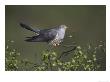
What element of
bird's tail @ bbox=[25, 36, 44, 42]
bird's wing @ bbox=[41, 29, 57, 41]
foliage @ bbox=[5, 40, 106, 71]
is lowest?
foliage @ bbox=[5, 40, 106, 71]

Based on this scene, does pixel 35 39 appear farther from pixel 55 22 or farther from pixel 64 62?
pixel 64 62

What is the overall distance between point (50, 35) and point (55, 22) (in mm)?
147

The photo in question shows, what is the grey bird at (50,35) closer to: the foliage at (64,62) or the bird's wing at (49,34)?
the bird's wing at (49,34)

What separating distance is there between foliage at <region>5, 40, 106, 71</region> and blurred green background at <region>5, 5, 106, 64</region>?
6cm

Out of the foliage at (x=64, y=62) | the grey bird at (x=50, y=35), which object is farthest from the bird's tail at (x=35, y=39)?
the foliage at (x=64, y=62)

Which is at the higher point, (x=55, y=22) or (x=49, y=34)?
(x=55, y=22)

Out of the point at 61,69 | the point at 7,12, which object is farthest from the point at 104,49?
the point at 7,12

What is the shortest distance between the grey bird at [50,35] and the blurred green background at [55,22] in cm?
4

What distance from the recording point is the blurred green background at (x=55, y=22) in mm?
4422

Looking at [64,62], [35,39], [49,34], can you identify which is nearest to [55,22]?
[49,34]

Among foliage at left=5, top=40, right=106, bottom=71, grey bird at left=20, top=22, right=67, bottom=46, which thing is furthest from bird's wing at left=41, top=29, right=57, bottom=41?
foliage at left=5, top=40, right=106, bottom=71

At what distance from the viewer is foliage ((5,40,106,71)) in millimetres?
4430

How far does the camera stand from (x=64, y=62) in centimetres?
444

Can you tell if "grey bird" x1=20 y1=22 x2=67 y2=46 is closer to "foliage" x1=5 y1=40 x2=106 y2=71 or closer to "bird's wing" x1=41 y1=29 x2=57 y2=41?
"bird's wing" x1=41 y1=29 x2=57 y2=41
